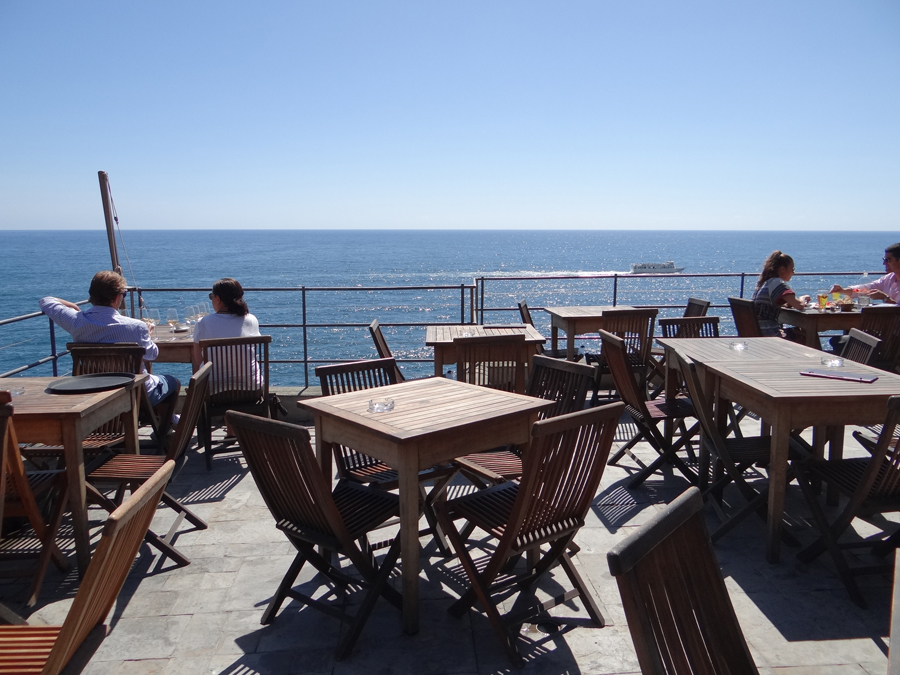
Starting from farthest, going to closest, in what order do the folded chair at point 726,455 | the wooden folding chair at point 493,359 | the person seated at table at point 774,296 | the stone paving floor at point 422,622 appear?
the person seated at table at point 774,296
the wooden folding chair at point 493,359
the folded chair at point 726,455
the stone paving floor at point 422,622

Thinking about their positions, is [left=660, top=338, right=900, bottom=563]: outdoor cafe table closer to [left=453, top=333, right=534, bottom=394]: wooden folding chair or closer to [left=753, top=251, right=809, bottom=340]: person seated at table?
[left=453, top=333, right=534, bottom=394]: wooden folding chair

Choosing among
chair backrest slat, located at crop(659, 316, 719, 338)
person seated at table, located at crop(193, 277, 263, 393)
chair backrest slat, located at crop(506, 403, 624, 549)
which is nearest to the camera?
chair backrest slat, located at crop(506, 403, 624, 549)

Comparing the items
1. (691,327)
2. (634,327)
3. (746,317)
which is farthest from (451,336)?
(746,317)

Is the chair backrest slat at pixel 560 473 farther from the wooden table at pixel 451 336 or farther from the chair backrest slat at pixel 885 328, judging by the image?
the chair backrest slat at pixel 885 328

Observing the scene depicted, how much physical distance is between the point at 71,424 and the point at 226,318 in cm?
233

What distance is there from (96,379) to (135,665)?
1637 millimetres

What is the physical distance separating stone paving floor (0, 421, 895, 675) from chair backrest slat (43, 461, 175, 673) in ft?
2.71

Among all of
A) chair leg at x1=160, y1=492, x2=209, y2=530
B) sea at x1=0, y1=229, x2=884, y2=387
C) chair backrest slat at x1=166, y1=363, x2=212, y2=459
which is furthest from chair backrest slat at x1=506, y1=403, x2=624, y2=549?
sea at x1=0, y1=229, x2=884, y2=387

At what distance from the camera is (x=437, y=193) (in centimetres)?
6812

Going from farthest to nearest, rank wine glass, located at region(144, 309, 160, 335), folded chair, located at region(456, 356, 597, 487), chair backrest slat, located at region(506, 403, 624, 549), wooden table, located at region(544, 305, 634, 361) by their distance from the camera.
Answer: wooden table, located at region(544, 305, 634, 361) < wine glass, located at region(144, 309, 160, 335) < folded chair, located at region(456, 356, 597, 487) < chair backrest slat, located at region(506, 403, 624, 549)

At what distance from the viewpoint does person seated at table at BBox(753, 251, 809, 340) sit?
6398 mm

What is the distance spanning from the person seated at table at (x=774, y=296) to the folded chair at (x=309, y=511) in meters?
4.81

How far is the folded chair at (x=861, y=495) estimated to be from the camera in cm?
284

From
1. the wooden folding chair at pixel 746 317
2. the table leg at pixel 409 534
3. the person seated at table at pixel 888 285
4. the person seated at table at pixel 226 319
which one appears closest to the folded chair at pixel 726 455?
the table leg at pixel 409 534
